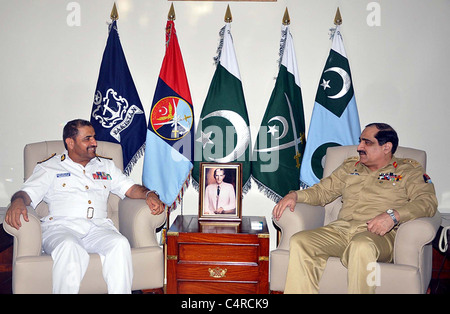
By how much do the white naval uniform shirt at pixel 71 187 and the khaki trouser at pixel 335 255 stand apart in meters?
1.27

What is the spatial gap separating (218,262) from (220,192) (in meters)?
0.54

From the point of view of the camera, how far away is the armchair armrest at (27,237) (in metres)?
2.27

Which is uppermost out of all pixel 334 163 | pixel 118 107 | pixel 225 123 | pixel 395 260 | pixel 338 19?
pixel 338 19

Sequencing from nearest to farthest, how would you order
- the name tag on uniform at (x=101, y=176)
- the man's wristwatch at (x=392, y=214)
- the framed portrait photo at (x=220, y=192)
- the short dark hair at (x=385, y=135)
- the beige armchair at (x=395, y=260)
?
1. the beige armchair at (x=395, y=260)
2. the man's wristwatch at (x=392, y=214)
3. the short dark hair at (x=385, y=135)
4. the name tag on uniform at (x=101, y=176)
5. the framed portrait photo at (x=220, y=192)

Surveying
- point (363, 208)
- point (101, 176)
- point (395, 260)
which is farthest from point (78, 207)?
point (395, 260)

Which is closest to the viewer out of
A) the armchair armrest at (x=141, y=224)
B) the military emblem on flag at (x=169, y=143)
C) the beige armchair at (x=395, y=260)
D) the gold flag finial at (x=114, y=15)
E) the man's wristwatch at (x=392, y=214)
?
the beige armchair at (x=395, y=260)

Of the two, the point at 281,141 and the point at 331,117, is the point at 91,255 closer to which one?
the point at 281,141

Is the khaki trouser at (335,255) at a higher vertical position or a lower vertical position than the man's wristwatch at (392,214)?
lower

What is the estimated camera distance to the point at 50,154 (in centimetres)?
290

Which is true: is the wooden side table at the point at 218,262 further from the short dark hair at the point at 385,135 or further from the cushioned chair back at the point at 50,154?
the short dark hair at the point at 385,135

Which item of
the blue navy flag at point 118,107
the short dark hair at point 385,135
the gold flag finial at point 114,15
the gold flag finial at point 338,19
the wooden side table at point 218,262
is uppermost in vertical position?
the gold flag finial at point 114,15

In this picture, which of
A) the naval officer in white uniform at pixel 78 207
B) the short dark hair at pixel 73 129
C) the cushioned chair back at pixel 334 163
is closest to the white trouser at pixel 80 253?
the naval officer in white uniform at pixel 78 207

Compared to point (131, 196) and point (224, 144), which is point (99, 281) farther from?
point (224, 144)

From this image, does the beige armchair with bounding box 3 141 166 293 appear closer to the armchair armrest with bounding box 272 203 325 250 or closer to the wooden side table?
the wooden side table
